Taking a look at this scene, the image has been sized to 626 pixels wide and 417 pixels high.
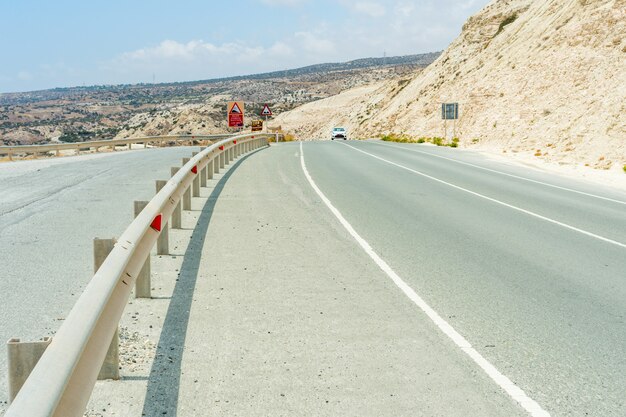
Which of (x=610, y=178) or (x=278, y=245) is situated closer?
(x=278, y=245)

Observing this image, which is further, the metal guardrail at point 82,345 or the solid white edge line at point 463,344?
the solid white edge line at point 463,344

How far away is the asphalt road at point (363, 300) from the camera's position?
4953 millimetres

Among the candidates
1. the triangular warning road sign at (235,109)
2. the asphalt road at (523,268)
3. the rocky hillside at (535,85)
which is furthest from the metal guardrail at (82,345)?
the triangular warning road sign at (235,109)

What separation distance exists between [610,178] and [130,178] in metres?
14.9

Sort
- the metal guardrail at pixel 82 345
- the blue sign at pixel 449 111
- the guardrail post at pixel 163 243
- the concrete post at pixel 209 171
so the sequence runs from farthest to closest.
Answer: the blue sign at pixel 449 111
the concrete post at pixel 209 171
the guardrail post at pixel 163 243
the metal guardrail at pixel 82 345

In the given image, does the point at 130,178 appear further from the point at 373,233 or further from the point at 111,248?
the point at 111,248

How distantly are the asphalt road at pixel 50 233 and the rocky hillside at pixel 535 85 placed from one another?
61.9 ft

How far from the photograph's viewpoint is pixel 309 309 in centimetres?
699

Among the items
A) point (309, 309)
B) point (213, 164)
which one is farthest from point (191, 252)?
point (213, 164)

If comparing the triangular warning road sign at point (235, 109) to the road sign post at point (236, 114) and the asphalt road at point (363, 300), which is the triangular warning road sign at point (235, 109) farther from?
the asphalt road at point (363, 300)

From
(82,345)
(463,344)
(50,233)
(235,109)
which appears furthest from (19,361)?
(235,109)

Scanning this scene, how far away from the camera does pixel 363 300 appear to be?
289 inches

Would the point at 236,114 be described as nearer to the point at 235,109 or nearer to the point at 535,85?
the point at 235,109

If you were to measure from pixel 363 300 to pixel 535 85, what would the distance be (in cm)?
4169
